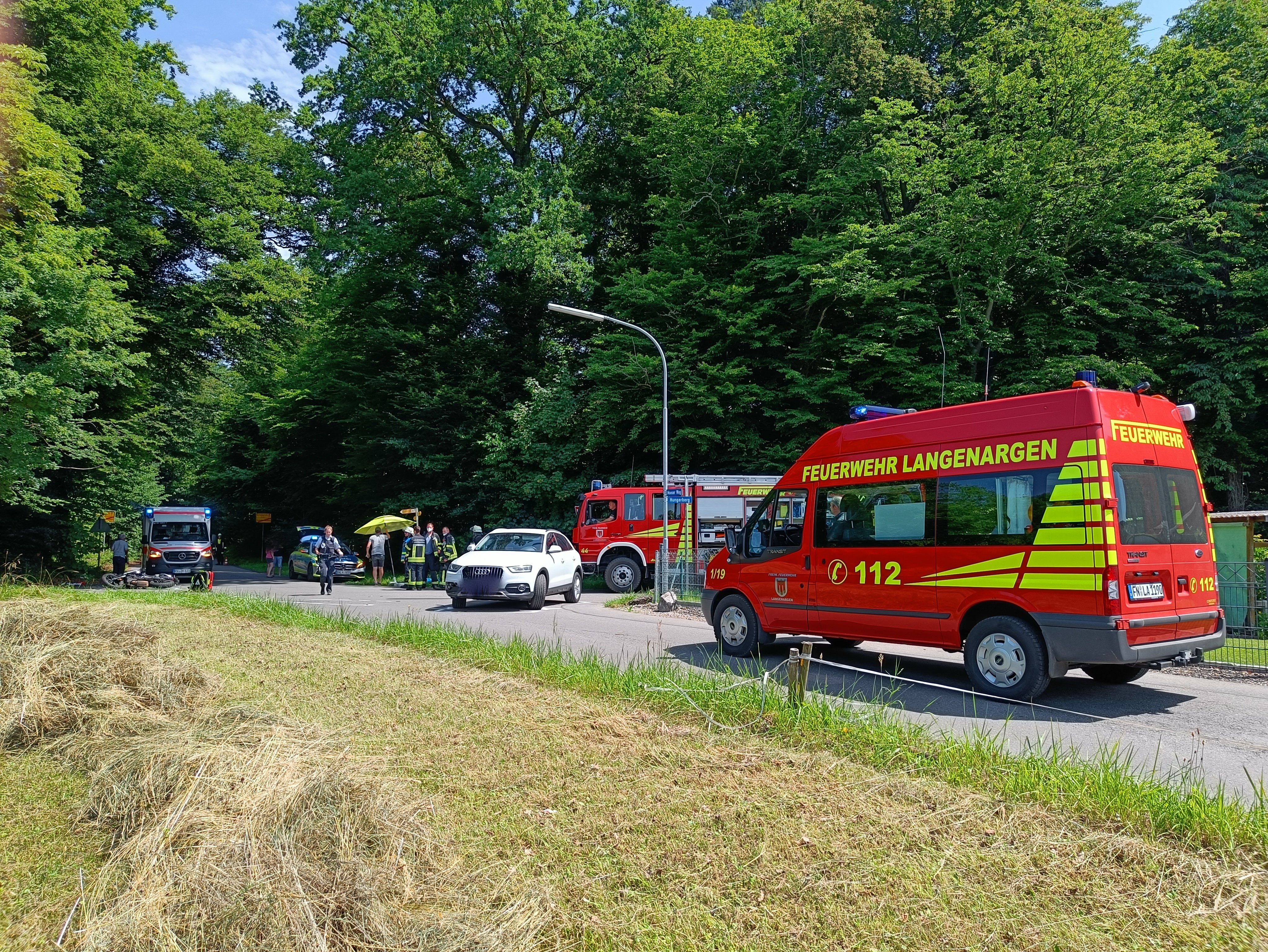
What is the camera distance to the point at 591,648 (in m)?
9.84

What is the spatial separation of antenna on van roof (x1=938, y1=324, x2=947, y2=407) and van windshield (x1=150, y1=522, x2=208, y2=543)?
24.1m

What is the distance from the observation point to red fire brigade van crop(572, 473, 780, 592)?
22781mm

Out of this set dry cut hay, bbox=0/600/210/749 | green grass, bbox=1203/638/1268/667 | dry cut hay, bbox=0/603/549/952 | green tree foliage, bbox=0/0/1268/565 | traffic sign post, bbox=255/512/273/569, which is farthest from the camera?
traffic sign post, bbox=255/512/273/569

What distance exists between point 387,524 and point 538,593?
1291 centimetres

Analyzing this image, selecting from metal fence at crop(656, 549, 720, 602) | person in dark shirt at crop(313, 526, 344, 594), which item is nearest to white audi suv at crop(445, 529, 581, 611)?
metal fence at crop(656, 549, 720, 602)

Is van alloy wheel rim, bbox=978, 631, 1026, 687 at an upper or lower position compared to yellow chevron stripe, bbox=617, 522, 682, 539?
lower

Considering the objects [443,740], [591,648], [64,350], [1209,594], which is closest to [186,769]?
[443,740]

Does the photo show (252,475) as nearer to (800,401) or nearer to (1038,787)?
(800,401)

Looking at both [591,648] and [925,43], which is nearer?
[591,648]

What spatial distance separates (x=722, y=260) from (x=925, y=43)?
10.2 metres

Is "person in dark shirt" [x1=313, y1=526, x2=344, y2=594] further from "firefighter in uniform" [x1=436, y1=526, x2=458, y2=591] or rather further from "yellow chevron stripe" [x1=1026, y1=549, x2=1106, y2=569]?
"yellow chevron stripe" [x1=1026, y1=549, x2=1106, y2=569]

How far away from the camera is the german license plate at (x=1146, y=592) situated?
714 centimetres

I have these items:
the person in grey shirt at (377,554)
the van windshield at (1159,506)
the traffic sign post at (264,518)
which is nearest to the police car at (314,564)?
the person in grey shirt at (377,554)

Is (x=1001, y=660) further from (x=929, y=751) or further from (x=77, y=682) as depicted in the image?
(x=77, y=682)
